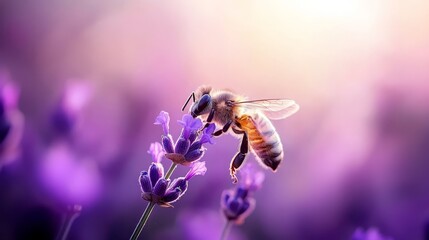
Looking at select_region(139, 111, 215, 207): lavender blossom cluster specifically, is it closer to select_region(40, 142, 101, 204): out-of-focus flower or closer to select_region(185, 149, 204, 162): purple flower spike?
select_region(185, 149, 204, 162): purple flower spike

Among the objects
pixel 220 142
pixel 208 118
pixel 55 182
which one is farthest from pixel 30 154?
pixel 220 142

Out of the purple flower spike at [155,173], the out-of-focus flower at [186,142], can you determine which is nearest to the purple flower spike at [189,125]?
the out-of-focus flower at [186,142]

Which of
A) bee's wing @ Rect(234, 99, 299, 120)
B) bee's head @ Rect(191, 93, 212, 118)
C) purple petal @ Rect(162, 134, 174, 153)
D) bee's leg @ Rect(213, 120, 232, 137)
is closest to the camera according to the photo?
purple petal @ Rect(162, 134, 174, 153)

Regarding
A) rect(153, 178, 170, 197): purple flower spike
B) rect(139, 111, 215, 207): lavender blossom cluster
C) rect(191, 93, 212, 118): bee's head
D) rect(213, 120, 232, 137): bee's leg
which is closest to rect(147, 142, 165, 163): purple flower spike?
rect(139, 111, 215, 207): lavender blossom cluster

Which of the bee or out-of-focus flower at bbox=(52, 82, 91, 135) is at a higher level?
out-of-focus flower at bbox=(52, 82, 91, 135)

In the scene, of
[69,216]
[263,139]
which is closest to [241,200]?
[69,216]

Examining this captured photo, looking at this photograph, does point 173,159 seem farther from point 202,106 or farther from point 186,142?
point 202,106

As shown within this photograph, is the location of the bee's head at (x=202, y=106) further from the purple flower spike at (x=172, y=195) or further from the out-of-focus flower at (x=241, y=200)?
the purple flower spike at (x=172, y=195)

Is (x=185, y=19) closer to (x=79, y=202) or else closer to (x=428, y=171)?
(x=428, y=171)
